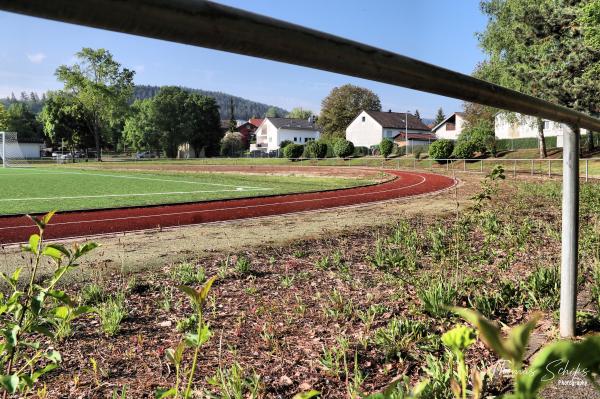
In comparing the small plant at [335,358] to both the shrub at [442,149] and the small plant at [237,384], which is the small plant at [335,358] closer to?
the small plant at [237,384]

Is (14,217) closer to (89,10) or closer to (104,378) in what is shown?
(104,378)

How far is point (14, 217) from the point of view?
11695 millimetres

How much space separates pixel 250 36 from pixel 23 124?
143 m

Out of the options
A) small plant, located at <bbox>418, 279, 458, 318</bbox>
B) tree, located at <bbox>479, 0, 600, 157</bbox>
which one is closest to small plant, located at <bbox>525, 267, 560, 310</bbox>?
small plant, located at <bbox>418, 279, 458, 318</bbox>

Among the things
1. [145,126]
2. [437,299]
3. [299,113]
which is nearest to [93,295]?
[437,299]

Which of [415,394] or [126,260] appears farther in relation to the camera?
[126,260]

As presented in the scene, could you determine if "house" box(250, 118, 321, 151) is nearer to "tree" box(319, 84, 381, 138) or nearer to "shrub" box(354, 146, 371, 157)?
"tree" box(319, 84, 381, 138)

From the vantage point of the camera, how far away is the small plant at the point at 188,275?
4.86m

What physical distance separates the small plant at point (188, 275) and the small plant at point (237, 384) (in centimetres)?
215

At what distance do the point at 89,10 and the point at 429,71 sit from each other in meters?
0.91

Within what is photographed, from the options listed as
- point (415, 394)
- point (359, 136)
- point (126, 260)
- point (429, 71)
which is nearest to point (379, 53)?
point (429, 71)

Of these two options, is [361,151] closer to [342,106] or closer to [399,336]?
[342,106]

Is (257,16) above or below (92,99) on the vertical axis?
→ below

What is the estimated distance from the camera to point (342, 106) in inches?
3755
